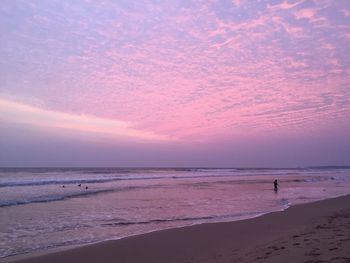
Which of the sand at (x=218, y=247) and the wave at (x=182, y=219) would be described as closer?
the sand at (x=218, y=247)

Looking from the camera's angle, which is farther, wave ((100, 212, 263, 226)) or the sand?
wave ((100, 212, 263, 226))

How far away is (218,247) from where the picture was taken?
10.8 meters

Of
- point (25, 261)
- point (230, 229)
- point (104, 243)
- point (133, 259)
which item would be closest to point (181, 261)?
point (133, 259)

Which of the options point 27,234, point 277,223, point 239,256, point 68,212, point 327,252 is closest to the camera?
point 327,252

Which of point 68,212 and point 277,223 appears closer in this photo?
point 277,223

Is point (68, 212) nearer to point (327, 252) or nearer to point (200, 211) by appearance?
point (200, 211)

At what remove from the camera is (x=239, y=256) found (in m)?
9.02

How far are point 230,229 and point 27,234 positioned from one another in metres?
7.53

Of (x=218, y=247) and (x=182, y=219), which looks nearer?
(x=218, y=247)

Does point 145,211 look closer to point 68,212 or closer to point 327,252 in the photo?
point 68,212

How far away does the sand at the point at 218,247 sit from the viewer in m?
8.28

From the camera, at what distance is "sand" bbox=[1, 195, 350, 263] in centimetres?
828

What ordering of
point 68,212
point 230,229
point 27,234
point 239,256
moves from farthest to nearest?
point 68,212
point 230,229
point 27,234
point 239,256

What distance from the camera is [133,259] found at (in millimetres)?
9555
